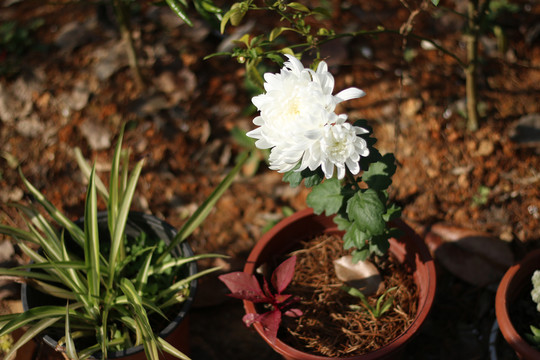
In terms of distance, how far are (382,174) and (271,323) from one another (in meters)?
0.54

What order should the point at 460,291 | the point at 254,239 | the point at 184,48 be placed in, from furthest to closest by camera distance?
1. the point at 184,48
2. the point at 254,239
3. the point at 460,291

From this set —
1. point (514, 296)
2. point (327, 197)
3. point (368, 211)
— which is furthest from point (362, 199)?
point (514, 296)

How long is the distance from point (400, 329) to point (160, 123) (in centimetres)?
146

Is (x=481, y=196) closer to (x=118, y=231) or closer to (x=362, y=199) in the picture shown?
(x=362, y=199)

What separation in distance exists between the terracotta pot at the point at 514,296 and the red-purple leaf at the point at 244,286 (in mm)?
706

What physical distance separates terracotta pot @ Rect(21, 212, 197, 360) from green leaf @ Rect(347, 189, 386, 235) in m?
0.63

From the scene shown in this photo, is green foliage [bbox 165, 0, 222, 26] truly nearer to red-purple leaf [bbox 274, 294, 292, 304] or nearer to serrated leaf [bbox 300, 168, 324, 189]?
serrated leaf [bbox 300, 168, 324, 189]

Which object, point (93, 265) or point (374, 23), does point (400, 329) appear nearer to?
point (93, 265)

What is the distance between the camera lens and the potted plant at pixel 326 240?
1216 mm

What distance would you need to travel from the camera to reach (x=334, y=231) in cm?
194

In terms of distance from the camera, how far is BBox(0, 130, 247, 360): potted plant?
1570 millimetres

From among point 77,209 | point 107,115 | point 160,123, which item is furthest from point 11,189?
point 160,123

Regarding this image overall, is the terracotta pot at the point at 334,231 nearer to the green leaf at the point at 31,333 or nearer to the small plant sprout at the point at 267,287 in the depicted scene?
the small plant sprout at the point at 267,287

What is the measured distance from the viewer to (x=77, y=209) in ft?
7.60
